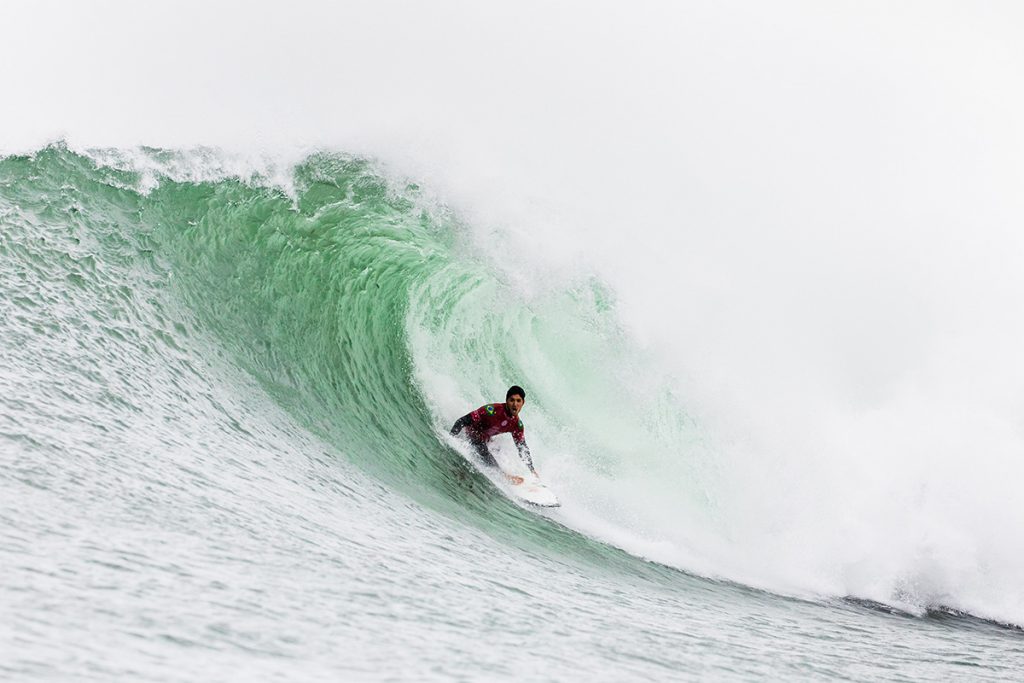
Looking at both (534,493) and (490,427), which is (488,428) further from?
(534,493)

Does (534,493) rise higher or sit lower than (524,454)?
lower

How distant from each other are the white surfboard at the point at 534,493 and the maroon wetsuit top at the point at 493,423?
0.46 m

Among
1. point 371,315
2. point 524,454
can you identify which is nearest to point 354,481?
point 524,454

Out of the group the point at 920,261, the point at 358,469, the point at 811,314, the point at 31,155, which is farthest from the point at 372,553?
the point at 920,261

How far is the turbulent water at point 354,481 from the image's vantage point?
13.7 ft

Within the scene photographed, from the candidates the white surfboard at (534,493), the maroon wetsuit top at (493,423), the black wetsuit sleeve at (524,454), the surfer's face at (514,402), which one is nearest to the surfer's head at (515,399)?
the surfer's face at (514,402)

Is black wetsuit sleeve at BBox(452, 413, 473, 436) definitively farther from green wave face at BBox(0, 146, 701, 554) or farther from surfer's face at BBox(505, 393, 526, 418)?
surfer's face at BBox(505, 393, 526, 418)

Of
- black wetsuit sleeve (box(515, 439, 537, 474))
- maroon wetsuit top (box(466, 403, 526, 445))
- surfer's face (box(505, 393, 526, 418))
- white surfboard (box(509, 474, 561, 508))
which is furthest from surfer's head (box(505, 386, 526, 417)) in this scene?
white surfboard (box(509, 474, 561, 508))

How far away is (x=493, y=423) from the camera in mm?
8641

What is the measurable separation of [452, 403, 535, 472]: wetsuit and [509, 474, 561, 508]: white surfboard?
0.20m

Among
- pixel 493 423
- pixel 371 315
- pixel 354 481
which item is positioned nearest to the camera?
pixel 354 481

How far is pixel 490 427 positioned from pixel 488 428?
0.07 feet

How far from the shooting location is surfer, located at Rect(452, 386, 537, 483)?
28.1 ft

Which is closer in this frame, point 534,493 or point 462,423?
point 534,493
